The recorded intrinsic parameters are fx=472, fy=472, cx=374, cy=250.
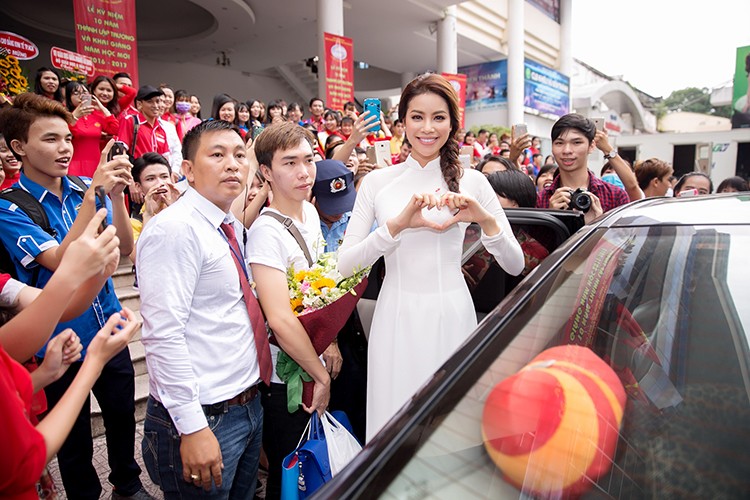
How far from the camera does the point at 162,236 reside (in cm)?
145

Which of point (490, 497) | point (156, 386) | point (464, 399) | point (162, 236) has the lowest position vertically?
point (156, 386)

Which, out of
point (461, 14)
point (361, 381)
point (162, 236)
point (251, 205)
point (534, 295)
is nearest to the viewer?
point (534, 295)

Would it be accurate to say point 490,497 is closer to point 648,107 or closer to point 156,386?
point 156,386

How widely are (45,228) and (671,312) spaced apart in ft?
7.91

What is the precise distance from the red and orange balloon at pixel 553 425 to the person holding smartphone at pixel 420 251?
0.87 m

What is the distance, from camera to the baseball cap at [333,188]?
8.43 ft

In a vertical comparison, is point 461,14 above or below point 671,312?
above

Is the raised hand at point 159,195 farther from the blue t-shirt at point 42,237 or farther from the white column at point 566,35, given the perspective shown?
the white column at point 566,35

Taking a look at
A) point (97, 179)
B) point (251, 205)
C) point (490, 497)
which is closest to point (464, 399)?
point (490, 497)

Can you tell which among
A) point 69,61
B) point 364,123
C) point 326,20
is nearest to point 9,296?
point 364,123

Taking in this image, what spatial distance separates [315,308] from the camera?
5.85 feet

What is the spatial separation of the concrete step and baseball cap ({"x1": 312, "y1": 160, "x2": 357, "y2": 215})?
1862 mm

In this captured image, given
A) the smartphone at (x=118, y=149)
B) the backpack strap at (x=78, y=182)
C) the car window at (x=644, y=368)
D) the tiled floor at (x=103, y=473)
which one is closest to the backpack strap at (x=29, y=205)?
the backpack strap at (x=78, y=182)

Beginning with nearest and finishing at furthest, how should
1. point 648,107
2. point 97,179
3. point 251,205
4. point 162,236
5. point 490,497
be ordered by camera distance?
point 490,497
point 162,236
point 97,179
point 251,205
point 648,107
